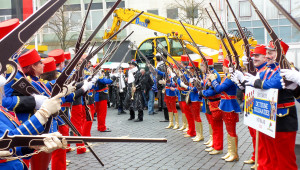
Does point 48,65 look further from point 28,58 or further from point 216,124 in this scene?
point 216,124

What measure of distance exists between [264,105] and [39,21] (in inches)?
125

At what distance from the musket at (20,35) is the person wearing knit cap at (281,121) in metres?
3.00

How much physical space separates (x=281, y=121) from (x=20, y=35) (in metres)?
3.36

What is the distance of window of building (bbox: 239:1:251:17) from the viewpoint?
26952 mm

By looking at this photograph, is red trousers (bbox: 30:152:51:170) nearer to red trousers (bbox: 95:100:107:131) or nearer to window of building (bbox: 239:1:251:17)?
red trousers (bbox: 95:100:107:131)

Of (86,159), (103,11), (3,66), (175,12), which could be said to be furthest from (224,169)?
(103,11)

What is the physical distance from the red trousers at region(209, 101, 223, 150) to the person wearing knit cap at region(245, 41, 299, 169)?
2.07m

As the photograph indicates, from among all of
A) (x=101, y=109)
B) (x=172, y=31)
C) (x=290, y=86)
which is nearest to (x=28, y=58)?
(x=290, y=86)

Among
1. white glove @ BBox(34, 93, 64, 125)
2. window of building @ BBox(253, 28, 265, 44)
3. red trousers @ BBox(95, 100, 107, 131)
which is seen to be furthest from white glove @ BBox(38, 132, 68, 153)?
window of building @ BBox(253, 28, 265, 44)

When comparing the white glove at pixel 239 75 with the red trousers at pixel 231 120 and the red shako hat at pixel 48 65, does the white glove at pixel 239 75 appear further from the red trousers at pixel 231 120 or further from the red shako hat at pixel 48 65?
the red shako hat at pixel 48 65

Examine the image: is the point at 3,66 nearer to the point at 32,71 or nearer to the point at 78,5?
the point at 32,71

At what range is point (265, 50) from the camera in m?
4.91

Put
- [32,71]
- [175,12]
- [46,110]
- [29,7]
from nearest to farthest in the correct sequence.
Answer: [46,110]
[32,71]
[29,7]
[175,12]

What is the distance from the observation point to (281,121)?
4188 mm
